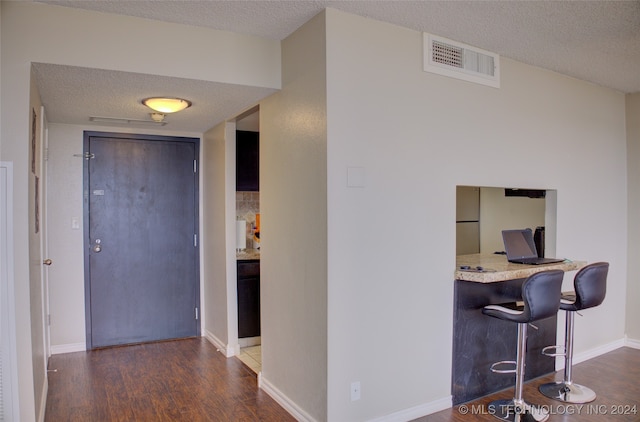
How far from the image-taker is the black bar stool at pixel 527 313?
258 cm

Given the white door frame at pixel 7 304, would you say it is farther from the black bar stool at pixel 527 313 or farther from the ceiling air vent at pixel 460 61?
the black bar stool at pixel 527 313

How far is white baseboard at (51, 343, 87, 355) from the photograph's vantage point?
13.4 feet

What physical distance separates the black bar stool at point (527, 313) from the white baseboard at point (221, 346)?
7.20 feet

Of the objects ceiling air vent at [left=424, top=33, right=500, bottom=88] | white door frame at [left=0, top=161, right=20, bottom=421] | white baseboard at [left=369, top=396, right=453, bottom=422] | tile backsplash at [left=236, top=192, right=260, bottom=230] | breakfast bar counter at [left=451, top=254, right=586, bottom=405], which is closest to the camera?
white door frame at [left=0, top=161, right=20, bottom=421]

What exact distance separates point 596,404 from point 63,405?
11.9 ft

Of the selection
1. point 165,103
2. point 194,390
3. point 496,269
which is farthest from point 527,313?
point 165,103

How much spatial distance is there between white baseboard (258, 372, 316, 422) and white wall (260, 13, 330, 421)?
1 centimetres

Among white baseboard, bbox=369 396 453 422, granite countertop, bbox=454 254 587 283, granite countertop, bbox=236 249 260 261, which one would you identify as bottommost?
white baseboard, bbox=369 396 453 422

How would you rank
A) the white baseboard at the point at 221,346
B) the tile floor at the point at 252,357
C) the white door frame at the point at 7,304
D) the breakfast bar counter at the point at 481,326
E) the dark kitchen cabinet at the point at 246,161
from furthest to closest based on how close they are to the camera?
the dark kitchen cabinet at the point at 246,161 → the white baseboard at the point at 221,346 → the tile floor at the point at 252,357 → the breakfast bar counter at the point at 481,326 → the white door frame at the point at 7,304

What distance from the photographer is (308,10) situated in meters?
2.49

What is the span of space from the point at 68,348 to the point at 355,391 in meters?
2.97

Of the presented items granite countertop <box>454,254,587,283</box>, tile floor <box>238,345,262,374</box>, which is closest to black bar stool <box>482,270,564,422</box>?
granite countertop <box>454,254,587,283</box>

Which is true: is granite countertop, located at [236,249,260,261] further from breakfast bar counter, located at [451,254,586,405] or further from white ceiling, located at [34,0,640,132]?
breakfast bar counter, located at [451,254,586,405]

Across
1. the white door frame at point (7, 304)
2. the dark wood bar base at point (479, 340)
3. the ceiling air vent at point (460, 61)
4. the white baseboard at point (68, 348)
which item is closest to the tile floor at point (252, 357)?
the white baseboard at point (68, 348)
